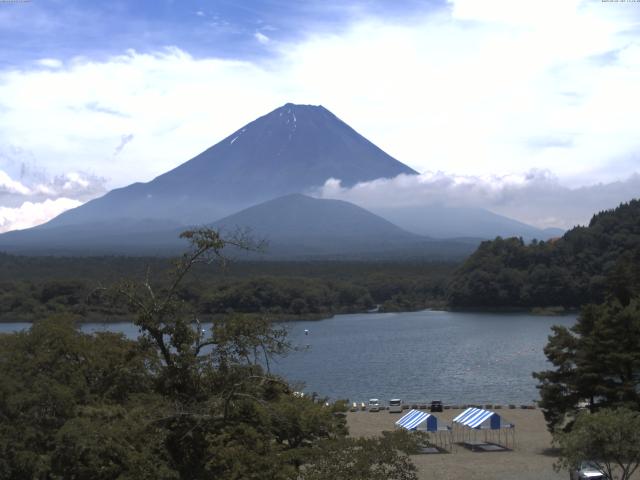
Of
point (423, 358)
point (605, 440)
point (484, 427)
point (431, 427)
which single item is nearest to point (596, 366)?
point (484, 427)

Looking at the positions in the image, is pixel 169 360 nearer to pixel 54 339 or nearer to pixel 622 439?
pixel 54 339

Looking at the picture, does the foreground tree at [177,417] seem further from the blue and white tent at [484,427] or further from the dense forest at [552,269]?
the dense forest at [552,269]

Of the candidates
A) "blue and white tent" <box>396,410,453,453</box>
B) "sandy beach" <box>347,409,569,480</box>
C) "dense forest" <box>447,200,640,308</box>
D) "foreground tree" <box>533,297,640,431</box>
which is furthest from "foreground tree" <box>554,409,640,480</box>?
"dense forest" <box>447,200,640,308</box>

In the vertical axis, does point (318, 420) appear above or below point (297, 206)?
below

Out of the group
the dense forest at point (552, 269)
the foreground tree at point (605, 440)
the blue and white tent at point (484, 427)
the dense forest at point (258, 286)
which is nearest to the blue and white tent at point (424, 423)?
the blue and white tent at point (484, 427)

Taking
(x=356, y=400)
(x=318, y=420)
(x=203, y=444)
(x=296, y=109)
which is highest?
(x=296, y=109)

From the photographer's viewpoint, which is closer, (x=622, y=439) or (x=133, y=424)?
(x=133, y=424)

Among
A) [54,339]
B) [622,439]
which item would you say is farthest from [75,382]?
[622,439]

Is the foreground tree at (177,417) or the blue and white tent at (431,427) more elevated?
the foreground tree at (177,417)

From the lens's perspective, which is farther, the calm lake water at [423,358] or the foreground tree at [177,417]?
the calm lake water at [423,358]
